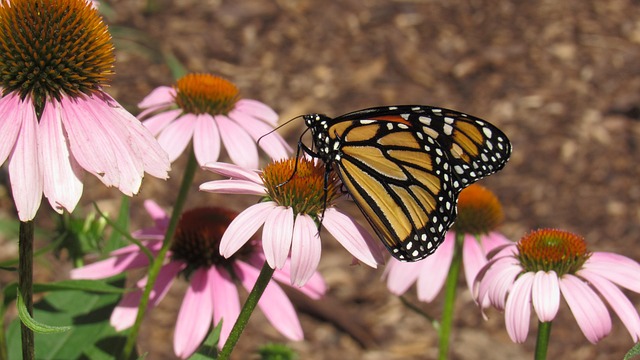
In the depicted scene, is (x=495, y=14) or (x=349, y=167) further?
(x=495, y=14)

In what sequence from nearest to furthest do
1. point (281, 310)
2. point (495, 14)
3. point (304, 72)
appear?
point (281, 310)
point (304, 72)
point (495, 14)

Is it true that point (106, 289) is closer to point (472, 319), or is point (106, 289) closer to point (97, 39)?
point (97, 39)

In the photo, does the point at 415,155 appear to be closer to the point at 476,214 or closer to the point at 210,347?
the point at 476,214

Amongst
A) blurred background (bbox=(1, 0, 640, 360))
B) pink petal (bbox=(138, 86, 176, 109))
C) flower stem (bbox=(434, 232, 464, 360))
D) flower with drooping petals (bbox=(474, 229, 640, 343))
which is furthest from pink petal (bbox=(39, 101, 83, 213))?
blurred background (bbox=(1, 0, 640, 360))

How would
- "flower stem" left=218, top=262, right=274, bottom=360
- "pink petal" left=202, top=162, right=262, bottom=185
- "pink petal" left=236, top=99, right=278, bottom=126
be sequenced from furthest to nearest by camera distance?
"pink petal" left=236, top=99, right=278, bottom=126 → "pink petal" left=202, top=162, right=262, bottom=185 → "flower stem" left=218, top=262, right=274, bottom=360

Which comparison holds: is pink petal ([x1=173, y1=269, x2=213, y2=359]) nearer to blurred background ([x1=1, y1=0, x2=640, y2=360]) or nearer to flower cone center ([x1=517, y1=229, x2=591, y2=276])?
flower cone center ([x1=517, y1=229, x2=591, y2=276])

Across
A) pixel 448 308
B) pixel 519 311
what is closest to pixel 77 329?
pixel 448 308

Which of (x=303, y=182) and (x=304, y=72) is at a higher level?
(x=304, y=72)

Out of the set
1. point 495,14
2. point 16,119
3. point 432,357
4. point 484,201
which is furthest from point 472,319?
point 16,119
